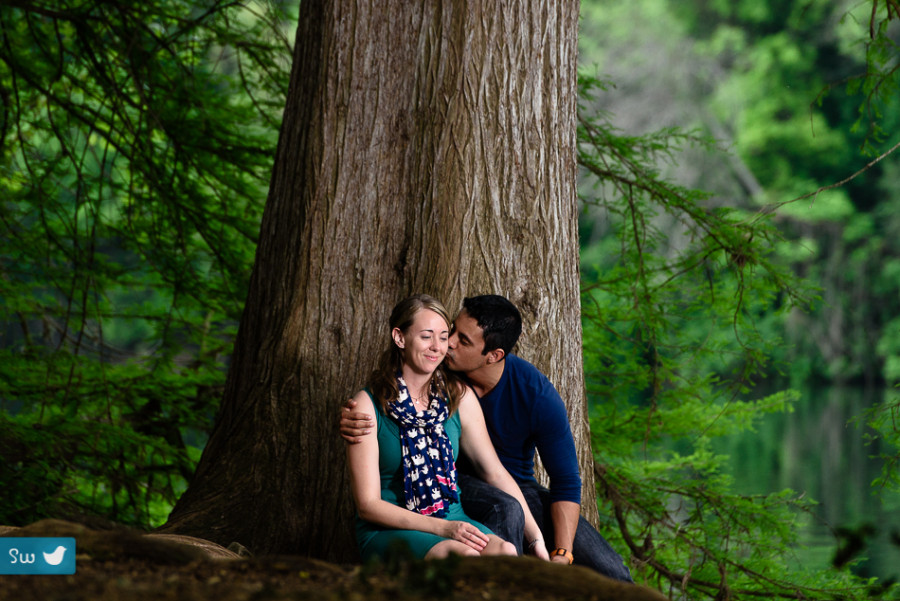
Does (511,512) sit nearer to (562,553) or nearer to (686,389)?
(562,553)

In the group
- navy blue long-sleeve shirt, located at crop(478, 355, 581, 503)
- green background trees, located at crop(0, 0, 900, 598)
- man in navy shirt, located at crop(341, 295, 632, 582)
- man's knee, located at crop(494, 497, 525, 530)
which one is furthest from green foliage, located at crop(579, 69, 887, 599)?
man's knee, located at crop(494, 497, 525, 530)

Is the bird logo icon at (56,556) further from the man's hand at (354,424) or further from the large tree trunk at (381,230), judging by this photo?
the large tree trunk at (381,230)

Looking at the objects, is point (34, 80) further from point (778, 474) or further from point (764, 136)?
point (764, 136)

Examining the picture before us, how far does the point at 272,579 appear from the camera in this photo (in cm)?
216

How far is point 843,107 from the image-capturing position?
28.4m

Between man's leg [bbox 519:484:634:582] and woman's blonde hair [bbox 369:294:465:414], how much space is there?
49 centimetres

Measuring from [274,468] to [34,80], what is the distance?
3806mm

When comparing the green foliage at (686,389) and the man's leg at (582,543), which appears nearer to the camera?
the man's leg at (582,543)

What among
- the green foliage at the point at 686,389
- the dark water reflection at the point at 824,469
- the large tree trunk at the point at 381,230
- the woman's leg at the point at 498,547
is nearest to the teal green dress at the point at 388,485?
the woman's leg at the point at 498,547

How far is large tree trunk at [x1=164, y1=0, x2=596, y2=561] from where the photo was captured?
3562 mm

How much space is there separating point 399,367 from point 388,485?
385 millimetres

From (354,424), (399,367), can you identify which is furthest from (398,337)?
(354,424)

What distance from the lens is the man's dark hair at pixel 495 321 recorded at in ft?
9.80

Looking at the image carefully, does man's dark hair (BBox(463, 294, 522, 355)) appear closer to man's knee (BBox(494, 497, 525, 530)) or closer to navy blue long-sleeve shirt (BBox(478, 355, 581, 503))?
navy blue long-sleeve shirt (BBox(478, 355, 581, 503))
